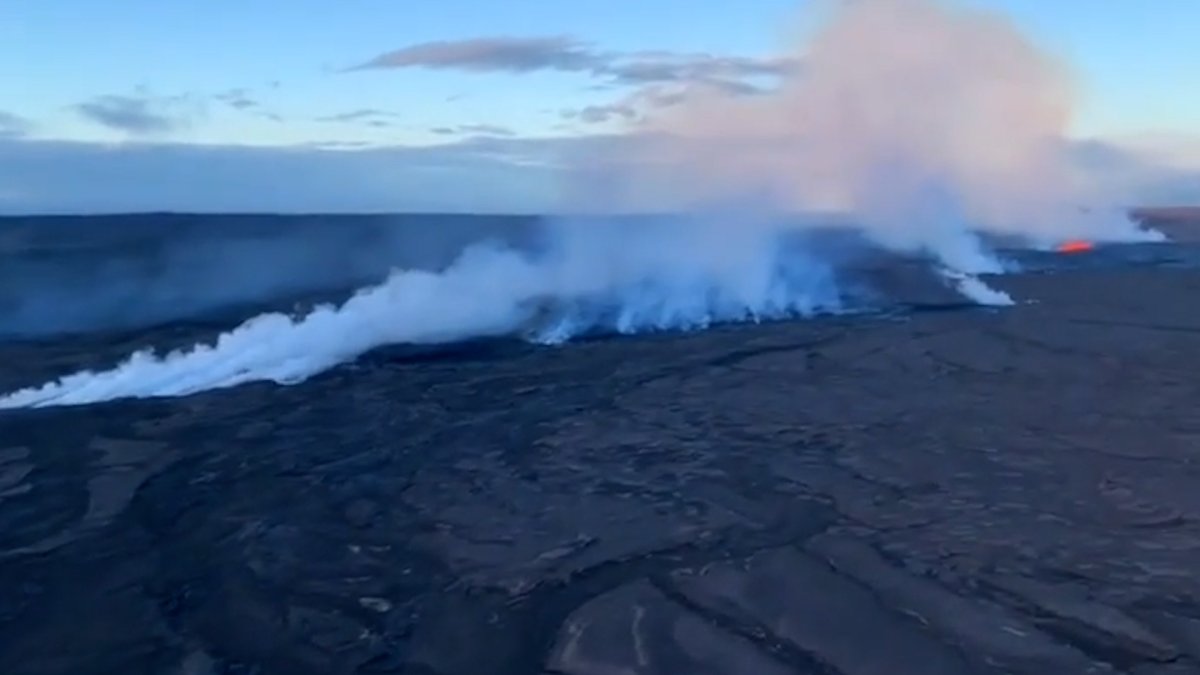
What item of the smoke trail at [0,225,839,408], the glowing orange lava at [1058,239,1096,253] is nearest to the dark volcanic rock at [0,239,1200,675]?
the smoke trail at [0,225,839,408]

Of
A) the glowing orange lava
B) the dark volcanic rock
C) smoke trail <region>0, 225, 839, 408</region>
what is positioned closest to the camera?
the dark volcanic rock

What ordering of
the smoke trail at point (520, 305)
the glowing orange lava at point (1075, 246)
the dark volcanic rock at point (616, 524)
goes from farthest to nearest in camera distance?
the glowing orange lava at point (1075, 246)
the smoke trail at point (520, 305)
the dark volcanic rock at point (616, 524)

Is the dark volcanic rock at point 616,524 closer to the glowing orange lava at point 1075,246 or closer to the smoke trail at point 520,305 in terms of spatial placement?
the smoke trail at point 520,305

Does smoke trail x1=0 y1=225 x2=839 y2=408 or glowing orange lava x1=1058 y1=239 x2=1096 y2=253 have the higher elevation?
smoke trail x1=0 y1=225 x2=839 y2=408

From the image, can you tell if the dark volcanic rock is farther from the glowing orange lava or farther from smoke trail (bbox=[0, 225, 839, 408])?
the glowing orange lava

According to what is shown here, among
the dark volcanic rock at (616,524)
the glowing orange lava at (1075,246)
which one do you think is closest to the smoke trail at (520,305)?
the dark volcanic rock at (616,524)

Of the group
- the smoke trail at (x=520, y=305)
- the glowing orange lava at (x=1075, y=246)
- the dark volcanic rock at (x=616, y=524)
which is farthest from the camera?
the glowing orange lava at (x=1075, y=246)

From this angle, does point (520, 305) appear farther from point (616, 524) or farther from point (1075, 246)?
point (1075, 246)

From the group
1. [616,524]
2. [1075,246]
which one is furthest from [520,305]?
[1075,246]
